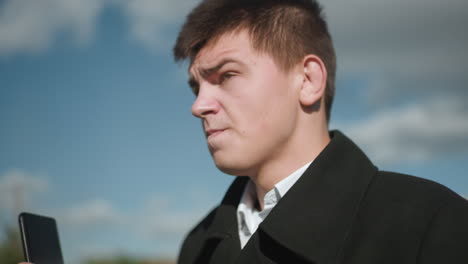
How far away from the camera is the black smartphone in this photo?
250 centimetres

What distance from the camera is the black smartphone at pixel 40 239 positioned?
2.50 m

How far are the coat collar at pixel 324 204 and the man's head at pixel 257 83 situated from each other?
0.69ft

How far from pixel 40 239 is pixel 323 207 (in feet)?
5.06

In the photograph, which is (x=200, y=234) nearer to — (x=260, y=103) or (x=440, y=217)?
(x=260, y=103)

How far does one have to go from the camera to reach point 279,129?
2.80 metres

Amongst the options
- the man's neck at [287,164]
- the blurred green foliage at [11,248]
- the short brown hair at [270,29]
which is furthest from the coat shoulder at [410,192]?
the blurred green foliage at [11,248]

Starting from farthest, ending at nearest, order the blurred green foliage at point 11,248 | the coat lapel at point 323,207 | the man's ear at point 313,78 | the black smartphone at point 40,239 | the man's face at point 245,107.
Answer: the blurred green foliage at point 11,248
the man's ear at point 313,78
the man's face at point 245,107
the black smartphone at point 40,239
the coat lapel at point 323,207

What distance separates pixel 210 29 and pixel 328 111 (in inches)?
36.8

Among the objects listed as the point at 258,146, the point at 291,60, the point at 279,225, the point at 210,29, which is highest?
the point at 210,29

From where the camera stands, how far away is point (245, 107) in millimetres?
2783

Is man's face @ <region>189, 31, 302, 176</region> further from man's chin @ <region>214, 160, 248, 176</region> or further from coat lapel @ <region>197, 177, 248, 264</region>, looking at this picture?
coat lapel @ <region>197, 177, 248, 264</region>

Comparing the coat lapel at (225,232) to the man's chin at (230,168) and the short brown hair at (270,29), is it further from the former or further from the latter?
the short brown hair at (270,29)

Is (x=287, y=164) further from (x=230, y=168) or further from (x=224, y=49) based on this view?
(x=224, y=49)

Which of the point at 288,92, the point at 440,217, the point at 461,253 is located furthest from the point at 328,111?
the point at 461,253
